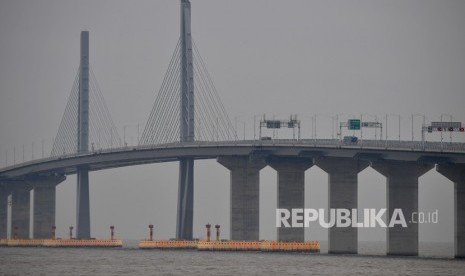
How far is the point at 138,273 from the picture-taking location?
125688mm

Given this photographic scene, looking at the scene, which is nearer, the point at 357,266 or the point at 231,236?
the point at 357,266

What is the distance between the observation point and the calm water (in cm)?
12825

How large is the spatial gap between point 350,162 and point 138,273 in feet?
179

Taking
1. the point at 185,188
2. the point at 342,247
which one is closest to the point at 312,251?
Result: the point at 342,247

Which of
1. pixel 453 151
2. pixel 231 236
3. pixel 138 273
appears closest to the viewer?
pixel 138 273

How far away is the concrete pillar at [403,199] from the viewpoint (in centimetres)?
16762

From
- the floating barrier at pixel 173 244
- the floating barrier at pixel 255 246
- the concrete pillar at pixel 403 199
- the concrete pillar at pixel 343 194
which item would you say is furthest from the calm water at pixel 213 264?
the floating barrier at pixel 173 244

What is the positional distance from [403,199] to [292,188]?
17.7m

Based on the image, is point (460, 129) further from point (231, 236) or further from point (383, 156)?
point (231, 236)

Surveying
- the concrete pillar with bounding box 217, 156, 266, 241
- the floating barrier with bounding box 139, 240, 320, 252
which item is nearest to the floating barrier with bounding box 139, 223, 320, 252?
the floating barrier with bounding box 139, 240, 320, 252

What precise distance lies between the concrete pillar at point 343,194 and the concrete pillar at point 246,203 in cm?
1373

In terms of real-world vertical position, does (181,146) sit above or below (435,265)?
above

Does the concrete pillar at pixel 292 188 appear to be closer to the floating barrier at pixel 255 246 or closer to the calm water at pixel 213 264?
the floating barrier at pixel 255 246

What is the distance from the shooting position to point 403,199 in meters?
168
